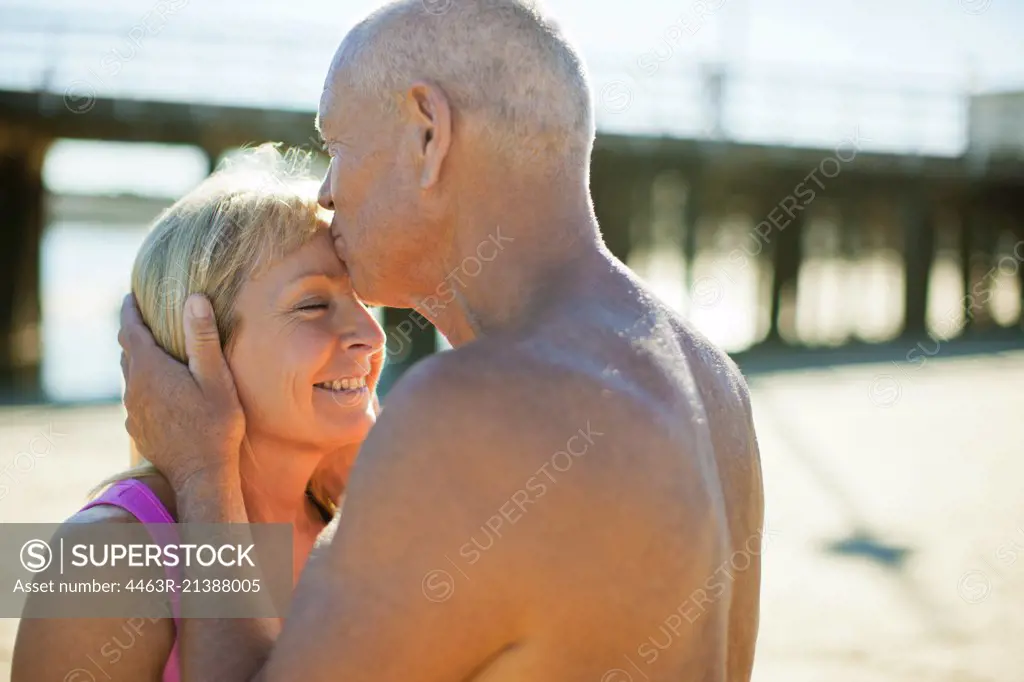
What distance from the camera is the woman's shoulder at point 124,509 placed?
2238 millimetres

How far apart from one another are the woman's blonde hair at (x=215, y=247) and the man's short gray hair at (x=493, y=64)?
53cm

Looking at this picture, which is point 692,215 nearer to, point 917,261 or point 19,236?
point 917,261

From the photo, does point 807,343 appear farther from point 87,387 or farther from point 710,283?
point 87,387

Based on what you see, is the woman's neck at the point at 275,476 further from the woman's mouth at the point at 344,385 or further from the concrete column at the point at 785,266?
the concrete column at the point at 785,266

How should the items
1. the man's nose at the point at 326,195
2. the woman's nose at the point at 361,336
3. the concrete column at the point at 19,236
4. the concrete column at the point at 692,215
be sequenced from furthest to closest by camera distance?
the concrete column at the point at 692,215, the concrete column at the point at 19,236, the woman's nose at the point at 361,336, the man's nose at the point at 326,195

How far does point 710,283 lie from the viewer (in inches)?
1254

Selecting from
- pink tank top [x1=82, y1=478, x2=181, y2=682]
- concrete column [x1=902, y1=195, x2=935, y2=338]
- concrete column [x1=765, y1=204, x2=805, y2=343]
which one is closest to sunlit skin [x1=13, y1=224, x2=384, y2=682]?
pink tank top [x1=82, y1=478, x2=181, y2=682]

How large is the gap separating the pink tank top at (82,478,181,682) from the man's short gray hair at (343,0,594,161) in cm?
96

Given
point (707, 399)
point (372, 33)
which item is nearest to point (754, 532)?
point (707, 399)

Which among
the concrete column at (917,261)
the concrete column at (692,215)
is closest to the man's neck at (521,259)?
the concrete column at (692,215)

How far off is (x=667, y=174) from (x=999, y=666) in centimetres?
1673

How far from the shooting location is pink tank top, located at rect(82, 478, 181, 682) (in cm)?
219

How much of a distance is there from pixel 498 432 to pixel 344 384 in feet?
3.33

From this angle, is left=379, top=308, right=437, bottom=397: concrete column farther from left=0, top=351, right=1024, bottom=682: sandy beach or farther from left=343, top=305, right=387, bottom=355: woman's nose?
left=343, top=305, right=387, bottom=355: woman's nose
